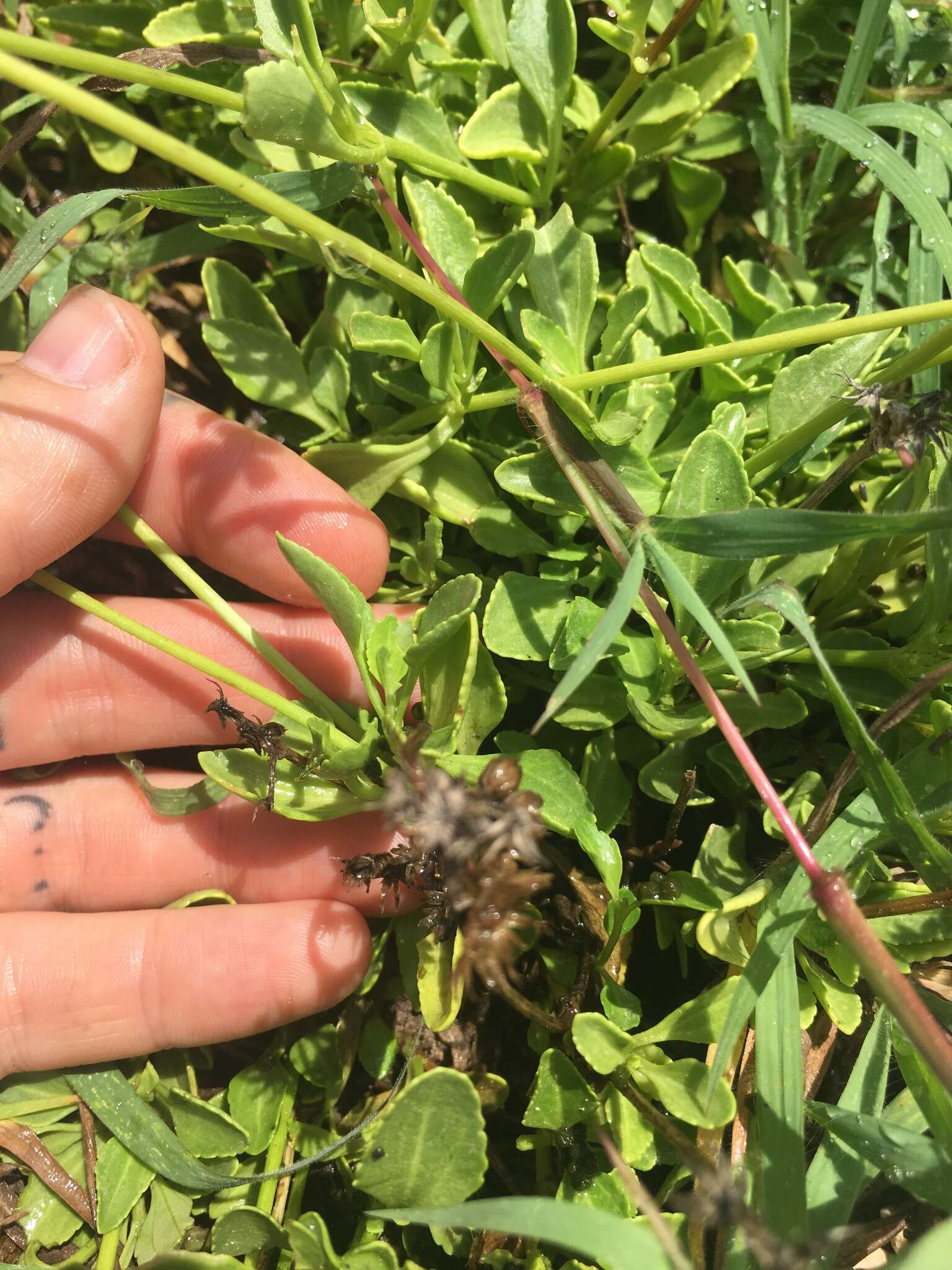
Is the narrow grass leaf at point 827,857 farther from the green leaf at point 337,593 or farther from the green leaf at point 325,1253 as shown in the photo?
the green leaf at point 337,593

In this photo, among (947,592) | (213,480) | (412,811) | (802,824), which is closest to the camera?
(412,811)

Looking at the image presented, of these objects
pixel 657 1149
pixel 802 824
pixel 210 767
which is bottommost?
pixel 657 1149

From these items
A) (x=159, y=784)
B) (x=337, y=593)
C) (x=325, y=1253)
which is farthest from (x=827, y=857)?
(x=159, y=784)

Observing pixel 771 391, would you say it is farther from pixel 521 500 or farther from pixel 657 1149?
pixel 657 1149

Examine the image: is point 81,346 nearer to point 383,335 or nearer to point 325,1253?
point 383,335

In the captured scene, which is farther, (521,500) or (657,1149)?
(521,500)

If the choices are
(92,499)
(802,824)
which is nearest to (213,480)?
(92,499)

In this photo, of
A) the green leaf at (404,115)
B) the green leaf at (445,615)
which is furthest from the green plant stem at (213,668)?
the green leaf at (404,115)
